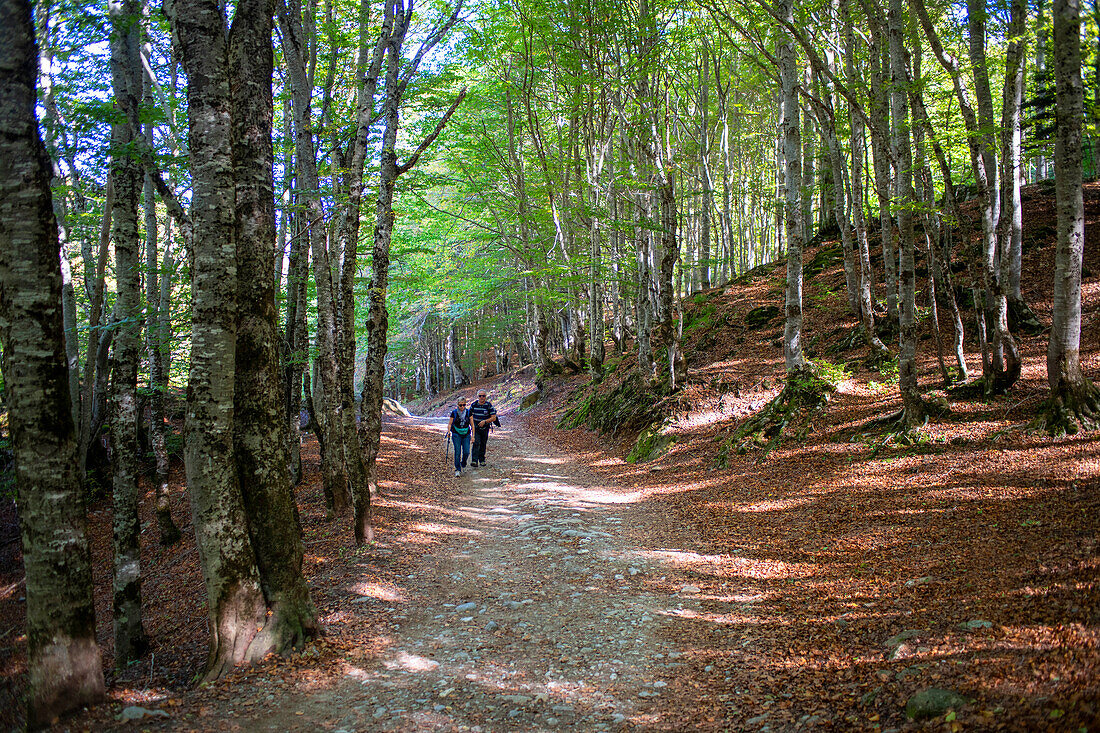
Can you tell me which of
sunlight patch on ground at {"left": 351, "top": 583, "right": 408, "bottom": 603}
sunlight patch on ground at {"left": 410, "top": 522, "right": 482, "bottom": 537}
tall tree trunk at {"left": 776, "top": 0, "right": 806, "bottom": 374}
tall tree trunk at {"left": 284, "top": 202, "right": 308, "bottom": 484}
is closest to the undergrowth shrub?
tall tree trunk at {"left": 776, "top": 0, "right": 806, "bottom": 374}

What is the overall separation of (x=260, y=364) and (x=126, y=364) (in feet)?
11.7

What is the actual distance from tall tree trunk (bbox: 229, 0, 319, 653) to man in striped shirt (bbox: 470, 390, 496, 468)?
8213 millimetres

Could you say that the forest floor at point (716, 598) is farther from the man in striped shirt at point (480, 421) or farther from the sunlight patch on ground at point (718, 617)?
the man in striped shirt at point (480, 421)

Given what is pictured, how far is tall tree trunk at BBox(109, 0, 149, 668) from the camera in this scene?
20.6 ft

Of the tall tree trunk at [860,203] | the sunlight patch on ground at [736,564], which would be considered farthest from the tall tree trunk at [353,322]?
the tall tree trunk at [860,203]

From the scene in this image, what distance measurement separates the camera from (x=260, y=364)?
4.78 meters

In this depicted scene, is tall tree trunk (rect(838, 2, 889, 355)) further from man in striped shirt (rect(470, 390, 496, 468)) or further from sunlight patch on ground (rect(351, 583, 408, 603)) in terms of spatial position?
sunlight patch on ground (rect(351, 583, 408, 603))

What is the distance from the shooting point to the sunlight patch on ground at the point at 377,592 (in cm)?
613

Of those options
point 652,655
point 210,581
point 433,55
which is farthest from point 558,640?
point 433,55

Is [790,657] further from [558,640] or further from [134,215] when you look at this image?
[134,215]

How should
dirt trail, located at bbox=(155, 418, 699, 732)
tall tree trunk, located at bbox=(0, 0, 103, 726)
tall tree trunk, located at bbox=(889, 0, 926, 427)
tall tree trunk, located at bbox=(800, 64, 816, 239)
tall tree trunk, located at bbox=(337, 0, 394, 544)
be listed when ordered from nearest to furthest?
tall tree trunk, located at bbox=(0, 0, 103, 726), dirt trail, located at bbox=(155, 418, 699, 732), tall tree trunk, located at bbox=(337, 0, 394, 544), tall tree trunk, located at bbox=(889, 0, 926, 427), tall tree trunk, located at bbox=(800, 64, 816, 239)

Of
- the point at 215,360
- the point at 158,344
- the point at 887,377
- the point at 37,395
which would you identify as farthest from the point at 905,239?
the point at 158,344

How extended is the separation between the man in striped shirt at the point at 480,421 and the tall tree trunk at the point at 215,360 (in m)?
8.51

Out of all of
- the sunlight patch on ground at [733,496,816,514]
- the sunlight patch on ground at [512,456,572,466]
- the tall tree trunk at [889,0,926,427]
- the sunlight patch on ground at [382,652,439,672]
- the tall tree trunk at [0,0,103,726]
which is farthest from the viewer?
the sunlight patch on ground at [512,456,572,466]
